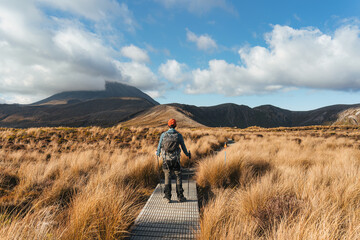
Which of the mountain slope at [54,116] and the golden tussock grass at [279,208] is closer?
the golden tussock grass at [279,208]

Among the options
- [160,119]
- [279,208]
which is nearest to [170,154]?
[279,208]

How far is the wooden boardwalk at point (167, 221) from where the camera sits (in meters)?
2.89

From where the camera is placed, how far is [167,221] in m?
3.32

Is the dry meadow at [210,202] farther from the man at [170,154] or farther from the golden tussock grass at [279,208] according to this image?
the man at [170,154]

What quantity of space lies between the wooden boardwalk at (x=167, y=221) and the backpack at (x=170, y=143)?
1.25 metres

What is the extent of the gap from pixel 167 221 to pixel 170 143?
1.72m

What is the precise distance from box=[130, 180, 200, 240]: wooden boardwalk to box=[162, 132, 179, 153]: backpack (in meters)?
1.25

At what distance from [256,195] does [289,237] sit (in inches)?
52.0

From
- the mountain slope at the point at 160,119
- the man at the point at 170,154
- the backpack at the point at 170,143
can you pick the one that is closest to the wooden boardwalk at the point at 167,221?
the man at the point at 170,154

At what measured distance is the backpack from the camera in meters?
4.37

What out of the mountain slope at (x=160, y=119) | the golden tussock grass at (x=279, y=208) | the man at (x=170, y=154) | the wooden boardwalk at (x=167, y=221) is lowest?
the wooden boardwalk at (x=167, y=221)

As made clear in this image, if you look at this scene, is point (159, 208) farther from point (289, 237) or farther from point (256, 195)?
point (289, 237)

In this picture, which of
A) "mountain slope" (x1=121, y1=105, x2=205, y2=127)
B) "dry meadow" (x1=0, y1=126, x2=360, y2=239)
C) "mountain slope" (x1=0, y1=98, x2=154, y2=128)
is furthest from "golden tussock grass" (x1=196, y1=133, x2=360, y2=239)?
"mountain slope" (x1=0, y1=98, x2=154, y2=128)

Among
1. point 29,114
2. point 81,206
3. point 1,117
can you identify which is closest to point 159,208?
point 81,206
